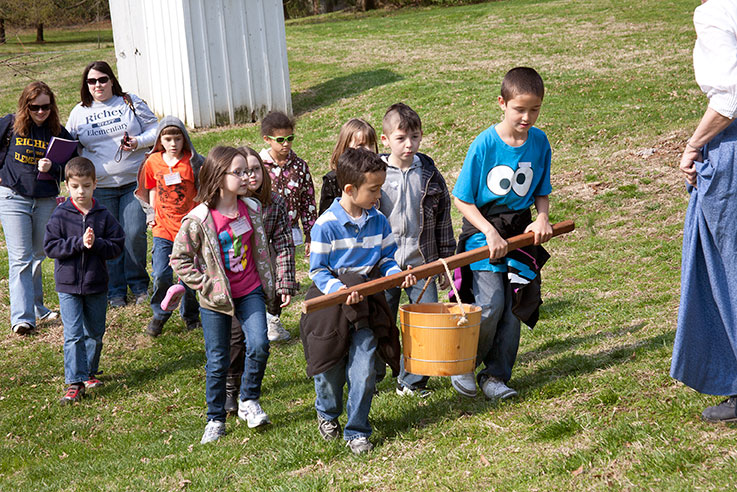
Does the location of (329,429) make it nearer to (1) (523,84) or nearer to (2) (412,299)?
(2) (412,299)

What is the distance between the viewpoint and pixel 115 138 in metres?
8.45

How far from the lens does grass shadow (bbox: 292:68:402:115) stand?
1820 cm

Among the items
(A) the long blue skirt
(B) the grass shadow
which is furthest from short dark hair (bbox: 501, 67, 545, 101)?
(B) the grass shadow

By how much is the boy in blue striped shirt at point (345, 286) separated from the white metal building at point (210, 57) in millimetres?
12130

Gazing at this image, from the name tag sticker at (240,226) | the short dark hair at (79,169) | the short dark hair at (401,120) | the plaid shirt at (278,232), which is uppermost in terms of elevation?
the short dark hair at (401,120)

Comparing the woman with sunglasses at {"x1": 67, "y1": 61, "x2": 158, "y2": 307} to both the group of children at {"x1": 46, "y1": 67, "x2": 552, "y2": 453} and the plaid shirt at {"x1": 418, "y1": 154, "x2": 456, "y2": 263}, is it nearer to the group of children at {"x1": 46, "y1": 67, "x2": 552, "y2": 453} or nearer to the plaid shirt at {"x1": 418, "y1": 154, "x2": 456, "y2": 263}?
the group of children at {"x1": 46, "y1": 67, "x2": 552, "y2": 453}

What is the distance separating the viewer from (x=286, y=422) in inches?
220

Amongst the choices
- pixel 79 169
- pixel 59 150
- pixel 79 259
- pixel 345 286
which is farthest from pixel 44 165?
pixel 345 286

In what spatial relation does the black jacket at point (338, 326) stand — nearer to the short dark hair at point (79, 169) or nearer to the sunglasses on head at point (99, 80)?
the short dark hair at point (79, 169)

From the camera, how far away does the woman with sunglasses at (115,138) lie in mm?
8297

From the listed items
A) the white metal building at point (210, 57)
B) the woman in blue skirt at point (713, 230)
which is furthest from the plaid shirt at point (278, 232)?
the white metal building at point (210, 57)

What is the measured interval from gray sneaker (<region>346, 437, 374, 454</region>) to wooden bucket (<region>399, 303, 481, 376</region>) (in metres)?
0.49

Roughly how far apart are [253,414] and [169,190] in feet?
9.40

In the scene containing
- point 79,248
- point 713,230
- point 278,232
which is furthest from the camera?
point 79,248
